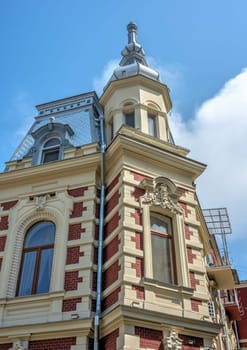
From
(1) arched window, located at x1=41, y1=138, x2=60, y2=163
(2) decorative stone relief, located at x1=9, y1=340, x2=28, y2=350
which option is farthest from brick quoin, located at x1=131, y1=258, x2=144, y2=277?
(1) arched window, located at x1=41, y1=138, x2=60, y2=163

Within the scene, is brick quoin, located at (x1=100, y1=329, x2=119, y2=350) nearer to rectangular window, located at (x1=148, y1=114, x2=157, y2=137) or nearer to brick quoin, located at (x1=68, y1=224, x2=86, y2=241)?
brick quoin, located at (x1=68, y1=224, x2=86, y2=241)

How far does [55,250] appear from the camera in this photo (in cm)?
1285

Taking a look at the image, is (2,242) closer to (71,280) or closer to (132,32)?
(71,280)

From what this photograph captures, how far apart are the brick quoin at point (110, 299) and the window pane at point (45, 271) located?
1924 mm

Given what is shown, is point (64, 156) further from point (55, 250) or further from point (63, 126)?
point (55, 250)

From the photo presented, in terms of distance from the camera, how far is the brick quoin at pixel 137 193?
1284 cm

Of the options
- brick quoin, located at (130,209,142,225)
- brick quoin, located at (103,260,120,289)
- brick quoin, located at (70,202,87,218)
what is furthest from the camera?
brick quoin, located at (70,202,87,218)

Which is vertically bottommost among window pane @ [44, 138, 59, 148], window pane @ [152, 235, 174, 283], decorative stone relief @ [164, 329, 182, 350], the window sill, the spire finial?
decorative stone relief @ [164, 329, 182, 350]

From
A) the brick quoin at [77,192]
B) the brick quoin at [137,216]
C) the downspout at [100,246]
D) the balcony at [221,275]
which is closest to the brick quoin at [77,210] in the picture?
the brick quoin at [77,192]

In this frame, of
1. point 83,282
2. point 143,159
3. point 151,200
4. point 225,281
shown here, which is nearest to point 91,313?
point 83,282

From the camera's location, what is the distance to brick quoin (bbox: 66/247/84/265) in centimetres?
1242

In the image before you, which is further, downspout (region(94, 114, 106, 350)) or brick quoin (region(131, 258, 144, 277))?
brick quoin (region(131, 258, 144, 277))

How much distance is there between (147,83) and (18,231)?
780cm

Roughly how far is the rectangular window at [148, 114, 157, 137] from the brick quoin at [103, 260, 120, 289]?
5.92 m
